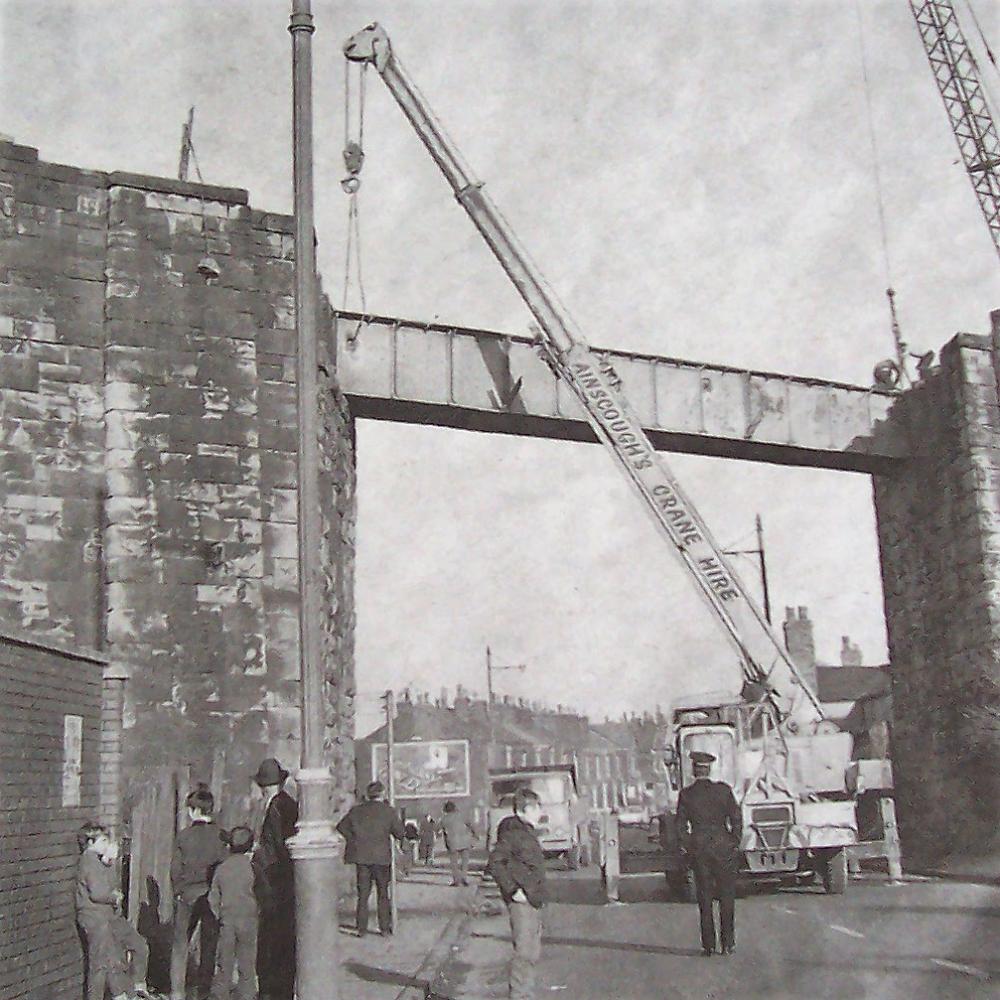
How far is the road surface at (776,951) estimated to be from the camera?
399 inches

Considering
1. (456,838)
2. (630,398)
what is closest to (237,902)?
(456,838)

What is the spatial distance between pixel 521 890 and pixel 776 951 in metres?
3.81

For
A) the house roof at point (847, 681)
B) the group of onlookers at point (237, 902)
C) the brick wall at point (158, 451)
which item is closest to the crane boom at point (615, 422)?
the brick wall at point (158, 451)

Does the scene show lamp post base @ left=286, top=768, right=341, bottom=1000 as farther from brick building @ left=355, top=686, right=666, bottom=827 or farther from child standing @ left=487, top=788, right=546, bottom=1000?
brick building @ left=355, top=686, right=666, bottom=827

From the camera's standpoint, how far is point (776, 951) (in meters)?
12.0

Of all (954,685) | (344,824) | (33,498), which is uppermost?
(33,498)

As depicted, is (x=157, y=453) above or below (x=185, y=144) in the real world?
below

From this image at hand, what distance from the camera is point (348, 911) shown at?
18266mm

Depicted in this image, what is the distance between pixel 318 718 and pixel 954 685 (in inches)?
788

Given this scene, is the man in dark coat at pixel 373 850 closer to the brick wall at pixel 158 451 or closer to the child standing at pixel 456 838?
the brick wall at pixel 158 451

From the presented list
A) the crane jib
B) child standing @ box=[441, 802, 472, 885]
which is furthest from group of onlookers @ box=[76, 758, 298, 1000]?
child standing @ box=[441, 802, 472, 885]

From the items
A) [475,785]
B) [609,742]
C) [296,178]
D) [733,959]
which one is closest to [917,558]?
[733,959]

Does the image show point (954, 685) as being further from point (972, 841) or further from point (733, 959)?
point (733, 959)

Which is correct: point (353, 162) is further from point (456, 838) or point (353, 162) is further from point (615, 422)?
point (456, 838)
